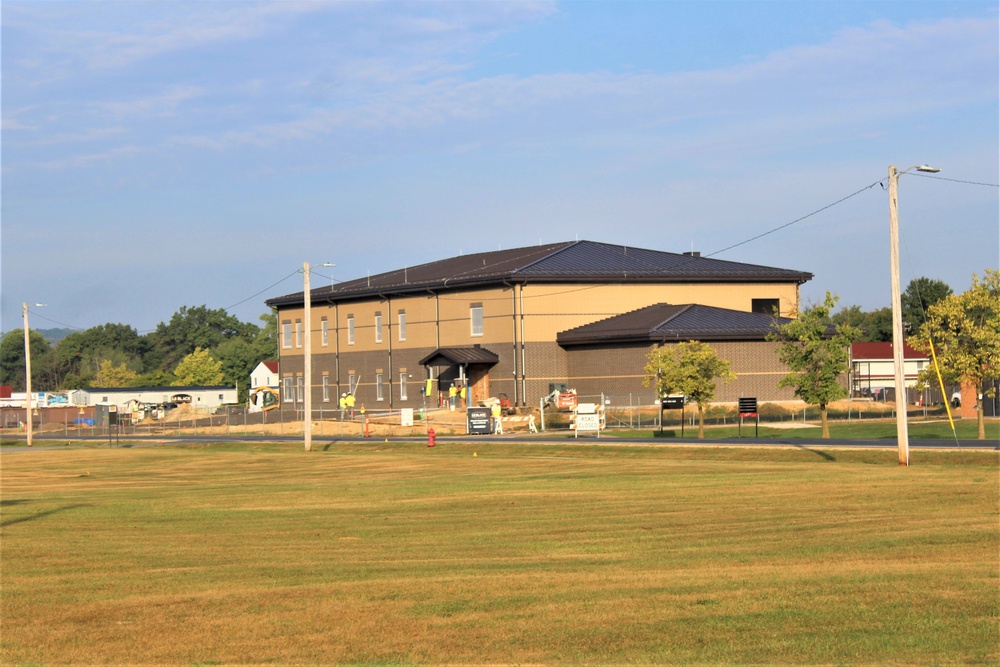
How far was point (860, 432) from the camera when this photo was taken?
2115 inches

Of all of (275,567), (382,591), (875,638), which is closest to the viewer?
(875,638)

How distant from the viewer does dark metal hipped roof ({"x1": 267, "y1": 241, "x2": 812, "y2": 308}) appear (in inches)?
3211

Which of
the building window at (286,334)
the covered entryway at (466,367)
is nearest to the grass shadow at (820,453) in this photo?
the covered entryway at (466,367)

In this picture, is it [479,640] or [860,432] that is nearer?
[479,640]

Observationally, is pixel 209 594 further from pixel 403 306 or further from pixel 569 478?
pixel 403 306

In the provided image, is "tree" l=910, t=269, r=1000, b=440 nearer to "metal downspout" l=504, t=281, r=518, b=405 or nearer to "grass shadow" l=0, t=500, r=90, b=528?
"grass shadow" l=0, t=500, r=90, b=528

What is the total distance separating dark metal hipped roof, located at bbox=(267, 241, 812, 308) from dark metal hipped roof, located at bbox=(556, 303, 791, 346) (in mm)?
3871

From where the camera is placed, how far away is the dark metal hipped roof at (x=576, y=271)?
268 feet

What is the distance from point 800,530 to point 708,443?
Result: 25939 mm

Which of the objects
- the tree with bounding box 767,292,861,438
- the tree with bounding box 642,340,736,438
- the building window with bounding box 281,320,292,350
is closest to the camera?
the tree with bounding box 767,292,861,438

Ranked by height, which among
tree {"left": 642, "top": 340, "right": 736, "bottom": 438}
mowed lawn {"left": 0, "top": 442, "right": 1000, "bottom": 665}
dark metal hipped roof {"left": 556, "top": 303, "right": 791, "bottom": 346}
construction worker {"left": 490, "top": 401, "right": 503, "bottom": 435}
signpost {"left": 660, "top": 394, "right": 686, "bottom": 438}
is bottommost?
mowed lawn {"left": 0, "top": 442, "right": 1000, "bottom": 665}

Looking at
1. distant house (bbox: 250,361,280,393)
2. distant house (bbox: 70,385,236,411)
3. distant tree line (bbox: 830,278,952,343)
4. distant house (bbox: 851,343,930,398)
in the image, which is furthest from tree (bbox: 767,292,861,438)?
distant house (bbox: 250,361,280,393)

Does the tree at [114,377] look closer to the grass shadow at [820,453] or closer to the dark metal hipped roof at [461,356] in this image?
the dark metal hipped roof at [461,356]

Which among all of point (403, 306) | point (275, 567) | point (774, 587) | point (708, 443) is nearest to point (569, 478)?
point (708, 443)
